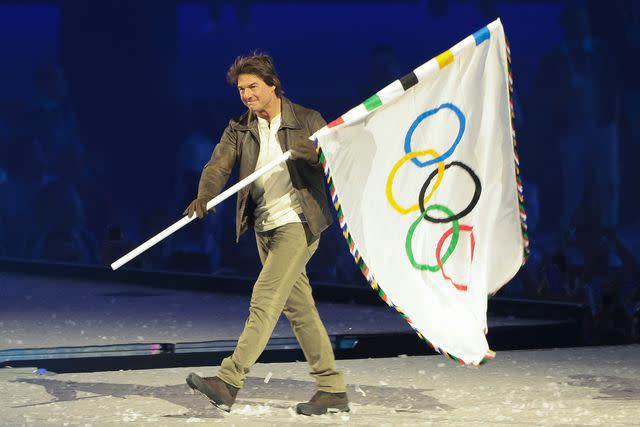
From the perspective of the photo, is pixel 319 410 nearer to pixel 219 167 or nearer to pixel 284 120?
pixel 219 167

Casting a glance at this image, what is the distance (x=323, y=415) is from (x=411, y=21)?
A: 7.02 metres

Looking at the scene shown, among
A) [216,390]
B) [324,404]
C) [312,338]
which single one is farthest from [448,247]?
[216,390]

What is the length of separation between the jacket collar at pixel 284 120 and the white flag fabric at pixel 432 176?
0.60 feet

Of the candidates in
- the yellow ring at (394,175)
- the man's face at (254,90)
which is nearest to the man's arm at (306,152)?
the man's face at (254,90)

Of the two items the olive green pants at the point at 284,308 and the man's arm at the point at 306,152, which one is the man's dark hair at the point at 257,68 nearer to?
the man's arm at the point at 306,152

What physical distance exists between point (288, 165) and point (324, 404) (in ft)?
3.78

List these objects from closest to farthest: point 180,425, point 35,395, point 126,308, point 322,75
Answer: point 180,425
point 35,395
point 126,308
point 322,75

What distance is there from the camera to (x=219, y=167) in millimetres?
6953

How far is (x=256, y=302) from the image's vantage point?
6.82 m

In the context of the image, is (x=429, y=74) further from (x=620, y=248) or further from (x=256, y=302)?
(x=620, y=248)

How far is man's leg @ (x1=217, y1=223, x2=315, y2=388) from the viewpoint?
6770mm

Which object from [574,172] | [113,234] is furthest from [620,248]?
[113,234]

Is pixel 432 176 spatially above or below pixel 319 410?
above

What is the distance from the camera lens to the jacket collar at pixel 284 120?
687cm
